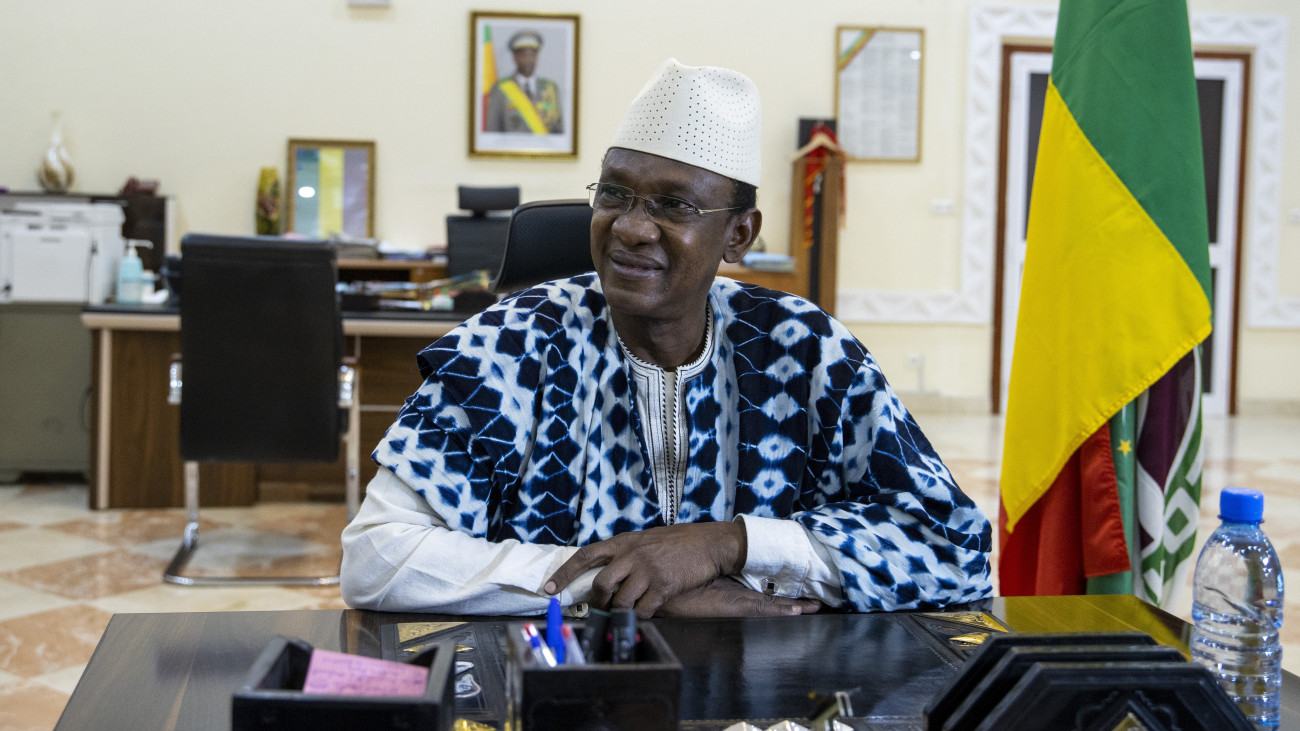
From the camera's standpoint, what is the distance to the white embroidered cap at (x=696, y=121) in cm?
134

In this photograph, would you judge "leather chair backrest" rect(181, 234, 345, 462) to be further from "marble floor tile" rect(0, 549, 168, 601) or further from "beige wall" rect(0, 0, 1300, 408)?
"beige wall" rect(0, 0, 1300, 408)

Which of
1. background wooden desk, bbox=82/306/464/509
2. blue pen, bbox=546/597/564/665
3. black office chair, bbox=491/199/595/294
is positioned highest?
black office chair, bbox=491/199/595/294

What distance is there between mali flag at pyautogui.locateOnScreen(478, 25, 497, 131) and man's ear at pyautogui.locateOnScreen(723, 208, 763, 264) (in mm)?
5149

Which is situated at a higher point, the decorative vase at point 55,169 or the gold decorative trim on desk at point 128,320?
the decorative vase at point 55,169

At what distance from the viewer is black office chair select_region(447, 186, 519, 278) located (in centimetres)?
537

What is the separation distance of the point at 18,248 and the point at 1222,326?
689 cm

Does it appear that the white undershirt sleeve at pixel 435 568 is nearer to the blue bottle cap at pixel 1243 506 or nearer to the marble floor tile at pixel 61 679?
the blue bottle cap at pixel 1243 506

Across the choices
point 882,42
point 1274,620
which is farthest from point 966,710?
point 882,42

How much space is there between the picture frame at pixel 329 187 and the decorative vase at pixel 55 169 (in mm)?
1147

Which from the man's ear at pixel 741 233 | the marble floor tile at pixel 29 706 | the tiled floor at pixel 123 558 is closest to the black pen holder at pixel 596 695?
the man's ear at pixel 741 233

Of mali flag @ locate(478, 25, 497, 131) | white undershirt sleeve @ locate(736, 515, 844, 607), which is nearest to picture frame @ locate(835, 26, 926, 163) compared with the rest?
mali flag @ locate(478, 25, 497, 131)

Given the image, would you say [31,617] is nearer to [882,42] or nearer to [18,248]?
[18,248]

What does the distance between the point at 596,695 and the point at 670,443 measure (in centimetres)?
78

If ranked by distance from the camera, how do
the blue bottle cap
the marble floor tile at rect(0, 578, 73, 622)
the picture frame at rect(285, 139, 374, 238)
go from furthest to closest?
the picture frame at rect(285, 139, 374, 238) → the marble floor tile at rect(0, 578, 73, 622) → the blue bottle cap
